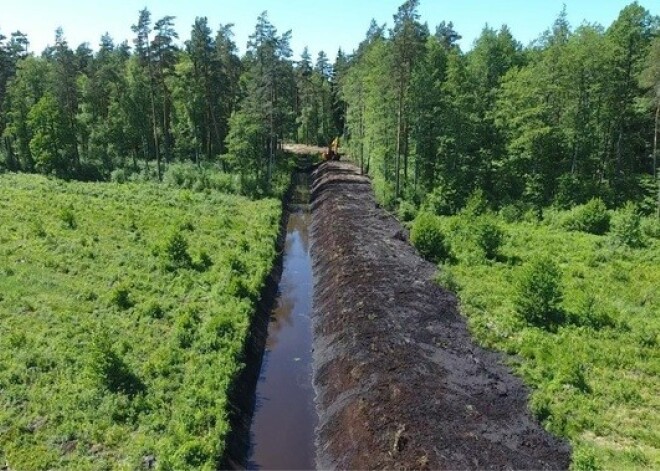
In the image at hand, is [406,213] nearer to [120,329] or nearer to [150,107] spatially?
[120,329]

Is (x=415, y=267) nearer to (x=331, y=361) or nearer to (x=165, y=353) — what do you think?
(x=331, y=361)

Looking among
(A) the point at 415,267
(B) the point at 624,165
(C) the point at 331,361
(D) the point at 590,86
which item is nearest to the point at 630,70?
(D) the point at 590,86

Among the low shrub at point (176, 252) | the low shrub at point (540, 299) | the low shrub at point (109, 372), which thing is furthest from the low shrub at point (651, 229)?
the low shrub at point (109, 372)

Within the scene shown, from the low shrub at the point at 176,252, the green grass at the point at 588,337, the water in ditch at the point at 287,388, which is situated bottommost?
the water in ditch at the point at 287,388

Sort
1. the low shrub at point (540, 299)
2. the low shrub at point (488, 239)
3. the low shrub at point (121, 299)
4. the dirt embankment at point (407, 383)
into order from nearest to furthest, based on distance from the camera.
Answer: the dirt embankment at point (407, 383)
the low shrub at point (540, 299)
the low shrub at point (121, 299)
the low shrub at point (488, 239)

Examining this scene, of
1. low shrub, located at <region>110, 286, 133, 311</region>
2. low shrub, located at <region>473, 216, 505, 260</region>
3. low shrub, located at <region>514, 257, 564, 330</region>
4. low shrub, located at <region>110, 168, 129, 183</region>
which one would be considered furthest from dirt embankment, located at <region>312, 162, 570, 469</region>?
low shrub, located at <region>110, 168, 129, 183</region>

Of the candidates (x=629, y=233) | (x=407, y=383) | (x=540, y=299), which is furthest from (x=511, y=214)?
(x=407, y=383)

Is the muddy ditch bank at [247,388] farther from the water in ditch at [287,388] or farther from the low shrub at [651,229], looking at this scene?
the low shrub at [651,229]

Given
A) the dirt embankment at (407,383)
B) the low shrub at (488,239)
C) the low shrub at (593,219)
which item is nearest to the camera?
the dirt embankment at (407,383)

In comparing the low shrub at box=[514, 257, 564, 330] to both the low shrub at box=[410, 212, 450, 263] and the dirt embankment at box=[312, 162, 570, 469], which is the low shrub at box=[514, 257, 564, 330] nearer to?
the dirt embankment at box=[312, 162, 570, 469]
